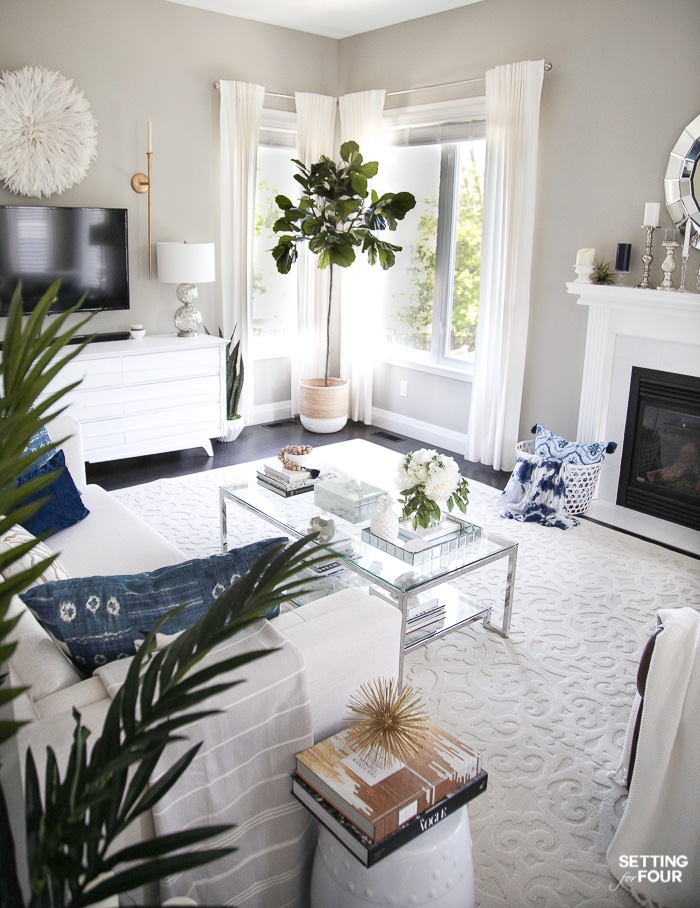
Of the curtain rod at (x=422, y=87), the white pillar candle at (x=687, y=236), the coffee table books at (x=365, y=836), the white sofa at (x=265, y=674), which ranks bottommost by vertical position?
the coffee table books at (x=365, y=836)

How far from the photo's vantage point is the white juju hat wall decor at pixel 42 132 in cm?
456

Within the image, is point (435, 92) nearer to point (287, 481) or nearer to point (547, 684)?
point (287, 481)

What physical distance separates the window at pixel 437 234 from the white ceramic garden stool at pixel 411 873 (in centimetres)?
429

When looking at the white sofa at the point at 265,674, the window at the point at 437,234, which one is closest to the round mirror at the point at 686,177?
the window at the point at 437,234

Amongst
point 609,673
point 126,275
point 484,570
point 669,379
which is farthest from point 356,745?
point 126,275

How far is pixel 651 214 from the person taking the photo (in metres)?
4.07

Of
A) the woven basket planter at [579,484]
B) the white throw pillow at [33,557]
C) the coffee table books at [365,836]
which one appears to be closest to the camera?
the coffee table books at [365,836]

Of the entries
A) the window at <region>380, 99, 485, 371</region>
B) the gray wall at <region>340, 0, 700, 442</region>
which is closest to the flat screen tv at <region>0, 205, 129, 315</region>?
the window at <region>380, 99, 485, 371</region>

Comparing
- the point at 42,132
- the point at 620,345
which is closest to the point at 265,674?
the point at 620,345

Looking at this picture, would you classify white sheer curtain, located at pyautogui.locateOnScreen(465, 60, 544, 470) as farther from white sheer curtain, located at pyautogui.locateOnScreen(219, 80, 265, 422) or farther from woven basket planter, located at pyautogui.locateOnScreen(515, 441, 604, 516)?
white sheer curtain, located at pyautogui.locateOnScreen(219, 80, 265, 422)

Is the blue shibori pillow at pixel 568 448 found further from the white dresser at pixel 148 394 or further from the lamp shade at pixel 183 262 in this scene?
the lamp shade at pixel 183 262

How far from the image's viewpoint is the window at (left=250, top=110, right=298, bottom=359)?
588 centimetres

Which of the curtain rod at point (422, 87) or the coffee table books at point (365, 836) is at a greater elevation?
the curtain rod at point (422, 87)

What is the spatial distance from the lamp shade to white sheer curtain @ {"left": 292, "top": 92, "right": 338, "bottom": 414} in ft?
3.48
